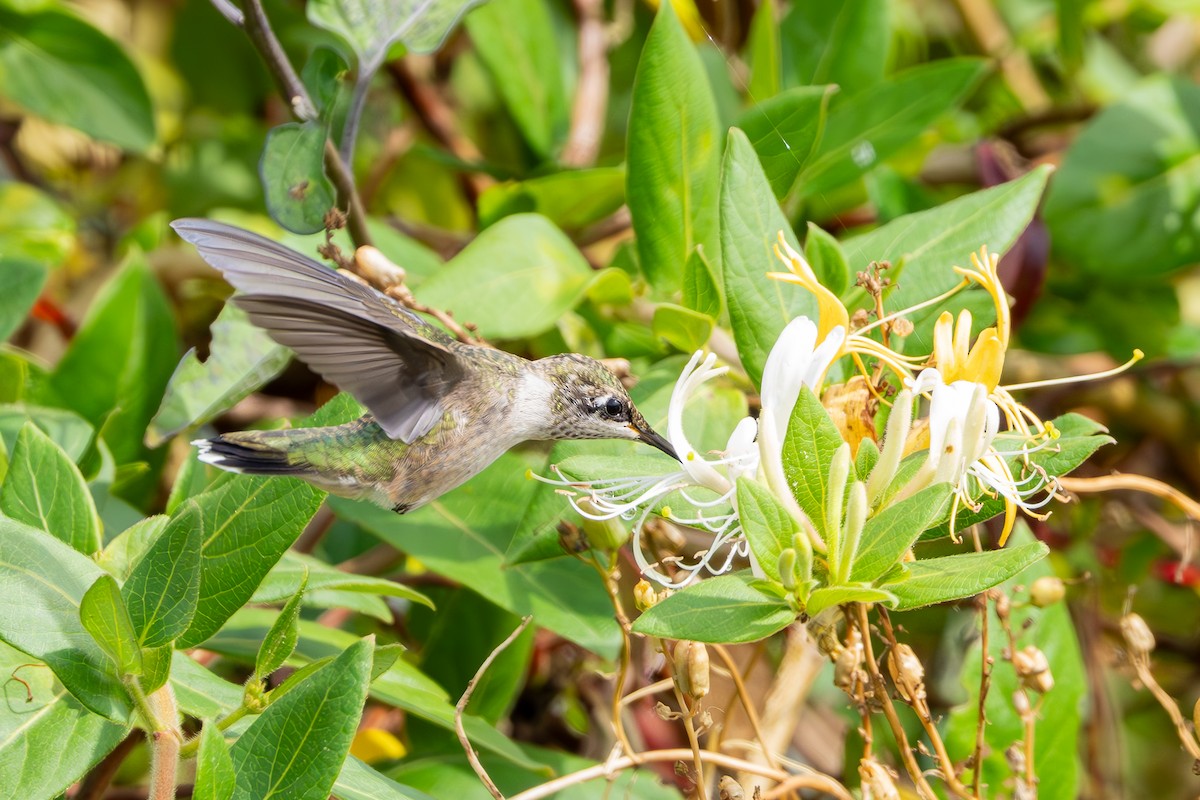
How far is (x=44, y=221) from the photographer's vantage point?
71.5 inches

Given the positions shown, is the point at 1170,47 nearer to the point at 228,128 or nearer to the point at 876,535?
the point at 228,128

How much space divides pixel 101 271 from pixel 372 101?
578 millimetres

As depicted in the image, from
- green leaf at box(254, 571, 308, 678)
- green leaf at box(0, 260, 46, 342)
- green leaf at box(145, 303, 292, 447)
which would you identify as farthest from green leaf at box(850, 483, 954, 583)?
green leaf at box(0, 260, 46, 342)

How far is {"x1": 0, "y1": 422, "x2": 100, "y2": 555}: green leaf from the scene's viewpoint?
95cm

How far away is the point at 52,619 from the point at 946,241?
0.79 meters

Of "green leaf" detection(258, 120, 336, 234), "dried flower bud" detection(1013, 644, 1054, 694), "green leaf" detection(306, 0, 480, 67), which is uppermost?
"green leaf" detection(306, 0, 480, 67)

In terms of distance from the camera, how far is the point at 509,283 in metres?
1.15

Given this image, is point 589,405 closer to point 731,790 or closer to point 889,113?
point 731,790

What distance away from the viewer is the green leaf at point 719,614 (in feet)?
2.55

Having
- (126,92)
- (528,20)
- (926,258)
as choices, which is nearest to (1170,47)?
(528,20)

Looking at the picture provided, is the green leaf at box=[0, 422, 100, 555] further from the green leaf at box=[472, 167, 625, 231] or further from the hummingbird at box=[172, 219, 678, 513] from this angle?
the green leaf at box=[472, 167, 625, 231]

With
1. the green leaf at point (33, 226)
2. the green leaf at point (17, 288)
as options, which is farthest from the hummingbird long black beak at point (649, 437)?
the green leaf at point (33, 226)

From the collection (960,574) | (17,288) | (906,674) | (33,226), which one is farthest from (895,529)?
(33,226)

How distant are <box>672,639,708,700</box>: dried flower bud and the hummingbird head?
19 centimetres
